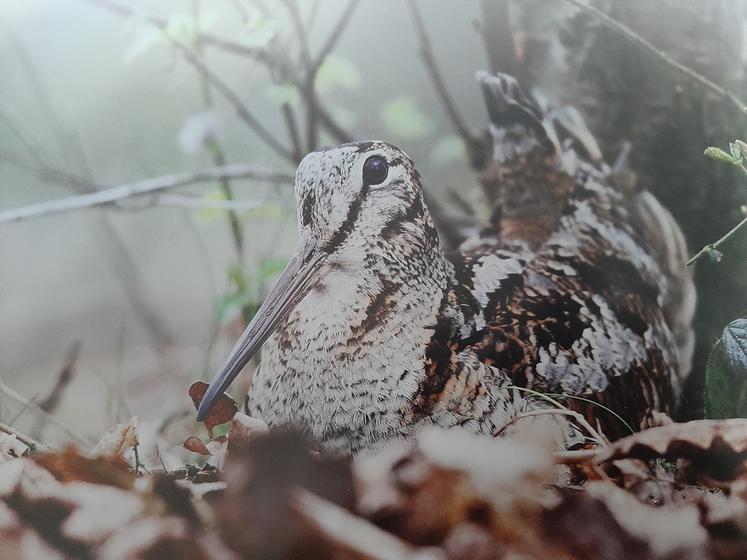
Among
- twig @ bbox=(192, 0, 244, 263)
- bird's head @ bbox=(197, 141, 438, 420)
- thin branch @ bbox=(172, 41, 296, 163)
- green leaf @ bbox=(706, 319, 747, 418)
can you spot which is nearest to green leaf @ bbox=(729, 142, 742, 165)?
green leaf @ bbox=(706, 319, 747, 418)

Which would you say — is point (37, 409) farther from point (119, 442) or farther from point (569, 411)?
point (569, 411)

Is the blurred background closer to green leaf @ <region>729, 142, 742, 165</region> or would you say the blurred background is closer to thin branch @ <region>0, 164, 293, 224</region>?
thin branch @ <region>0, 164, 293, 224</region>

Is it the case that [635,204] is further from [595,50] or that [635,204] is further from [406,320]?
[406,320]

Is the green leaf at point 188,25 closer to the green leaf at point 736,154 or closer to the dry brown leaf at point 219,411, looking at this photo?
the dry brown leaf at point 219,411

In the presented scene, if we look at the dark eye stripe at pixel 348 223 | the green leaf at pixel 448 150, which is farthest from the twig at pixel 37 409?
the green leaf at pixel 448 150

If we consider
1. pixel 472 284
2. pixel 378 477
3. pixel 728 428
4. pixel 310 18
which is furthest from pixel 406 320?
pixel 310 18

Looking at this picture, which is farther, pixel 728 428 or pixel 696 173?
pixel 696 173
